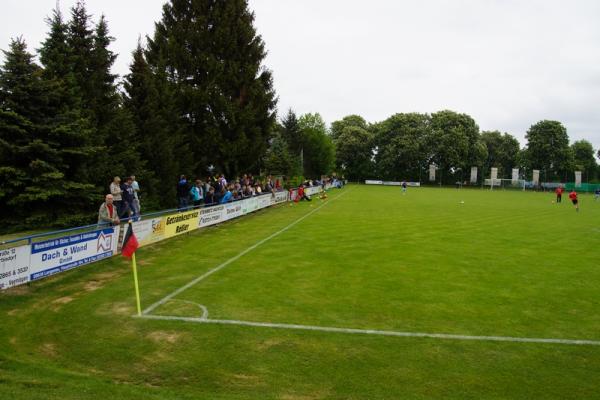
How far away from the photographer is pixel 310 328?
7.53 metres

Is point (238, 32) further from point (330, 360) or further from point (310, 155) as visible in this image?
point (310, 155)

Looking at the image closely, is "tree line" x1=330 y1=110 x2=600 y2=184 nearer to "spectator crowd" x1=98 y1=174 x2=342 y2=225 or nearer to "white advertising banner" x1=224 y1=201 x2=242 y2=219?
"spectator crowd" x1=98 y1=174 x2=342 y2=225

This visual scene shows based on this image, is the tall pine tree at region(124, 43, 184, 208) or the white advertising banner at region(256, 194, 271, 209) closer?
the tall pine tree at region(124, 43, 184, 208)

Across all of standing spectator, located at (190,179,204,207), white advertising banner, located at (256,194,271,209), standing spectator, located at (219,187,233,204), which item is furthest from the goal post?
standing spectator, located at (190,179,204,207)

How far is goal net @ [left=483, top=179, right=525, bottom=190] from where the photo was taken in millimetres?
87544

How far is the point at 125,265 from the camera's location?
12469 millimetres

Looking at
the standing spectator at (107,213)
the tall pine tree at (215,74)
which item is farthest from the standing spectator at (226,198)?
the standing spectator at (107,213)

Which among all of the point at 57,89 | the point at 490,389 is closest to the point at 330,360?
the point at 490,389

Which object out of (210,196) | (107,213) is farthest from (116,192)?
(210,196)

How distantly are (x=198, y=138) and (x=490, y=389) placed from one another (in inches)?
1193

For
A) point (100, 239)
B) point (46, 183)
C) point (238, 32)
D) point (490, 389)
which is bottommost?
point (490, 389)

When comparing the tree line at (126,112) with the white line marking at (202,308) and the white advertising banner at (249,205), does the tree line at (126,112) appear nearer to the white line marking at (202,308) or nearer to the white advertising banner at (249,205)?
the white advertising banner at (249,205)

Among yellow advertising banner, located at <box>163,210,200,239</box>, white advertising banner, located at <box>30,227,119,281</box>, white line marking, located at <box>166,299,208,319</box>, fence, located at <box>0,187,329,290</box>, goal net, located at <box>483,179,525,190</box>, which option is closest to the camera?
white line marking, located at <box>166,299,208,319</box>

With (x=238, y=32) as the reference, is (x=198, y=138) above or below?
below
